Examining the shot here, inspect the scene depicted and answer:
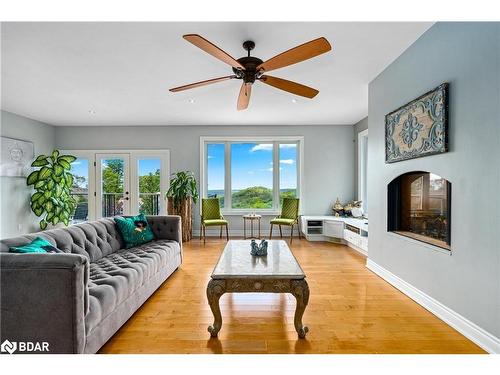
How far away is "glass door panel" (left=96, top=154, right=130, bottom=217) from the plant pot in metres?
1.32

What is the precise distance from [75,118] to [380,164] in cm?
587

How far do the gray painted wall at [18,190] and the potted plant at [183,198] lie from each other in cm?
286

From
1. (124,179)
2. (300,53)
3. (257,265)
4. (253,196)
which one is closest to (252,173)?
(253,196)

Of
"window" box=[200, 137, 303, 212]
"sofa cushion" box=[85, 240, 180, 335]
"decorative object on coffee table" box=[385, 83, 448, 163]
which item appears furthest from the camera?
"window" box=[200, 137, 303, 212]

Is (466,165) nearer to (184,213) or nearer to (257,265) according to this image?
(257,265)

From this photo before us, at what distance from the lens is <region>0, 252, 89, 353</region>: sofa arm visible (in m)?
1.54

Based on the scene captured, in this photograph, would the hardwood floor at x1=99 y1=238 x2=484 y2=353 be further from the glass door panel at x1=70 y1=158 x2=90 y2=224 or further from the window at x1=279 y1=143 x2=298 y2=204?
the glass door panel at x1=70 y1=158 x2=90 y2=224

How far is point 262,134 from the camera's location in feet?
20.3

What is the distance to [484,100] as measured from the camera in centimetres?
188

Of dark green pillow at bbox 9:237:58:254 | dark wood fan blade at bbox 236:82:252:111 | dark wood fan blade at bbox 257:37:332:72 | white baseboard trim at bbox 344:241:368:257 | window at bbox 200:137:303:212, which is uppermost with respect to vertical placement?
dark wood fan blade at bbox 257:37:332:72

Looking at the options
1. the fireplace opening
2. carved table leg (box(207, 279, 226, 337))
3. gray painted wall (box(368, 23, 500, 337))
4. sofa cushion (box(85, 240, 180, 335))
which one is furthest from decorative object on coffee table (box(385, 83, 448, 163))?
sofa cushion (box(85, 240, 180, 335))

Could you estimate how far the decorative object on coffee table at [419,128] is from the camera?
2.26 metres
